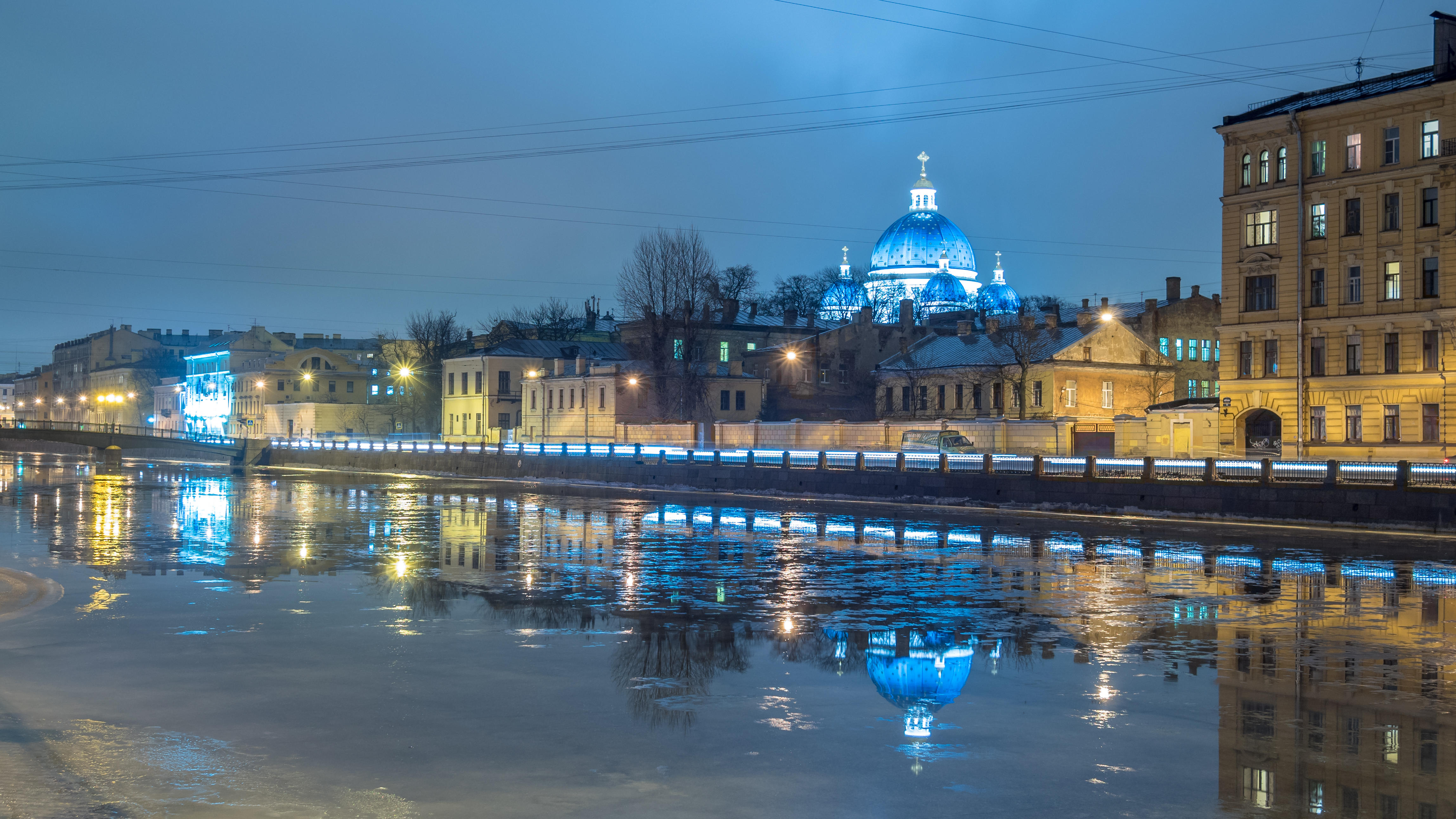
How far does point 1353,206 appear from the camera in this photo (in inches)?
2009

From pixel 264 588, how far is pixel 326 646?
5909mm

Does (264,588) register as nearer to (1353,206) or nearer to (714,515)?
(714,515)

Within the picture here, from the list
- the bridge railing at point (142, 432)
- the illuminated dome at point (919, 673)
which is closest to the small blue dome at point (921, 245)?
the bridge railing at point (142, 432)

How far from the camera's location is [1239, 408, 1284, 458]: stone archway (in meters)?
54.6

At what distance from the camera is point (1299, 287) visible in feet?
171

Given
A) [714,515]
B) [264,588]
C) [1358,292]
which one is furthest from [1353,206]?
[264,588]

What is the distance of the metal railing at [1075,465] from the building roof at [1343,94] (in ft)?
55.8

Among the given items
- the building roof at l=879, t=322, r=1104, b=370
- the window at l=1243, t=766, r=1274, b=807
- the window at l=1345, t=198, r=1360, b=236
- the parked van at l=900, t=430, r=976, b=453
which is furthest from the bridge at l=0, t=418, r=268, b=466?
the window at l=1243, t=766, r=1274, b=807

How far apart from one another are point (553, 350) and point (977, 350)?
3703 cm

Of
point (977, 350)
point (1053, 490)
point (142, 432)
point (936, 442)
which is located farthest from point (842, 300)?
point (1053, 490)

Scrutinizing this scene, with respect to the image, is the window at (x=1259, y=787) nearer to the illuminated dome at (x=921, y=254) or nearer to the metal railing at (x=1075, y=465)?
the metal railing at (x=1075, y=465)

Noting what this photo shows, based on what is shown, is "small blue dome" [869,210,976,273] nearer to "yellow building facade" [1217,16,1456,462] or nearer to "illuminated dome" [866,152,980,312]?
"illuminated dome" [866,152,980,312]

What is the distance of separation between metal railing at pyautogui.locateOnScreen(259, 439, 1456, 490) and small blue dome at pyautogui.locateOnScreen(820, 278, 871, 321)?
259 ft

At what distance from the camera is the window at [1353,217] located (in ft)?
167
